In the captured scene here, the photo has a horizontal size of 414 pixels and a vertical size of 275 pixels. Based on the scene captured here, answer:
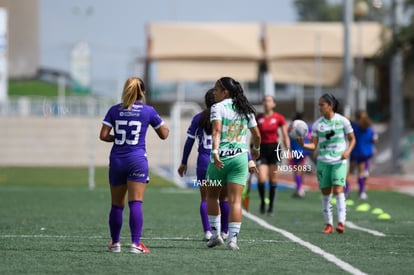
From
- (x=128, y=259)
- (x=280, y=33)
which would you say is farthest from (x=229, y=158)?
(x=280, y=33)

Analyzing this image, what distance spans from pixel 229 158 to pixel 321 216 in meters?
7.30

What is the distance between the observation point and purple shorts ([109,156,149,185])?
12336 mm

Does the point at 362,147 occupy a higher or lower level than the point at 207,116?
lower

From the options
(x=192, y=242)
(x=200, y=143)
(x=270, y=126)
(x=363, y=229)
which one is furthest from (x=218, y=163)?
(x=270, y=126)

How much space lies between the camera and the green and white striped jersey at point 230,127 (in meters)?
12.7

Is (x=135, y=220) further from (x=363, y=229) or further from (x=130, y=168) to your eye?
(x=363, y=229)

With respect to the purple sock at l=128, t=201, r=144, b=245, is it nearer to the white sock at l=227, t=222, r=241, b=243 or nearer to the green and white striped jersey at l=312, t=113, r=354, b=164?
the white sock at l=227, t=222, r=241, b=243

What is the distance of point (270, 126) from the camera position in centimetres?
2006

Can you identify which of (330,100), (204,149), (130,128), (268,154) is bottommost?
(268,154)

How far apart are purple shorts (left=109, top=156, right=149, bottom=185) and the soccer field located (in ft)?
2.73

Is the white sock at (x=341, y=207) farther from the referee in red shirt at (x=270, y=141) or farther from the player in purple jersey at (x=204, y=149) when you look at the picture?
the referee in red shirt at (x=270, y=141)

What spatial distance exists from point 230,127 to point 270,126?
7394 mm

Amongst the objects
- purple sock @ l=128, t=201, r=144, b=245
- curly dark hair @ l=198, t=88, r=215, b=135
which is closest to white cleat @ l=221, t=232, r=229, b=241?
curly dark hair @ l=198, t=88, r=215, b=135

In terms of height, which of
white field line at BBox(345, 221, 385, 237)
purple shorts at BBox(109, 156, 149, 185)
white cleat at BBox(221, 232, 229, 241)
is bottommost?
white field line at BBox(345, 221, 385, 237)
